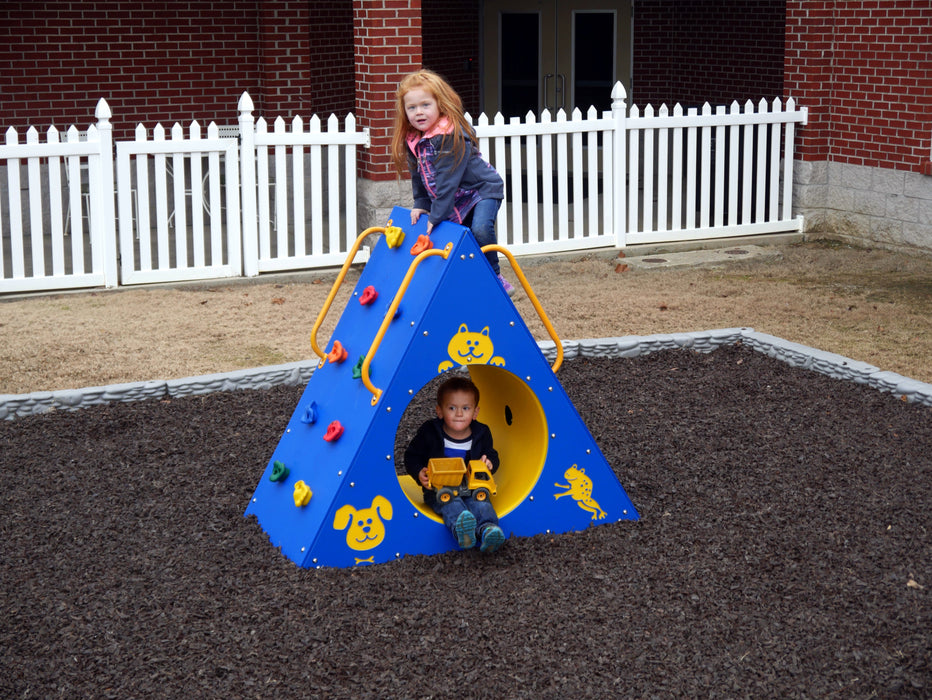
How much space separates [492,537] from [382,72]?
257 inches

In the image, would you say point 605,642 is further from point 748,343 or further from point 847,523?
point 748,343

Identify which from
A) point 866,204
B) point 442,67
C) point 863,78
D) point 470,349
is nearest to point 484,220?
point 470,349

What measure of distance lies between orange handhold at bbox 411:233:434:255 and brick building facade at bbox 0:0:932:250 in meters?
5.61

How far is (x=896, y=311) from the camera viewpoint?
8.40 m

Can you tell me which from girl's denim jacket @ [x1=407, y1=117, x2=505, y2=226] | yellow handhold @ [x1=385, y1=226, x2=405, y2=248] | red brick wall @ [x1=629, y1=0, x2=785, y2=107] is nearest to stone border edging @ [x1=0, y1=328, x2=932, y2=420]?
girl's denim jacket @ [x1=407, y1=117, x2=505, y2=226]

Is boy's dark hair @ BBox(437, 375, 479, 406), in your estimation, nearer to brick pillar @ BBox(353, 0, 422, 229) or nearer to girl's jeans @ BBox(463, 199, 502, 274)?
girl's jeans @ BBox(463, 199, 502, 274)

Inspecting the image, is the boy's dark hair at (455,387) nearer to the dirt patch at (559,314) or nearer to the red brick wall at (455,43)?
the dirt patch at (559,314)

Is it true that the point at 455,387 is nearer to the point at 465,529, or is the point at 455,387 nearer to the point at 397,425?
the point at 397,425

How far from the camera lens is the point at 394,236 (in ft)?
15.6

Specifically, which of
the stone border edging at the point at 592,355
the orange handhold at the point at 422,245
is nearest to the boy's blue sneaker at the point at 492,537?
the orange handhold at the point at 422,245

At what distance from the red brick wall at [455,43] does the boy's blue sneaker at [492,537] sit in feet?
37.8

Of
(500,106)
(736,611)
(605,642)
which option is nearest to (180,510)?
(605,642)

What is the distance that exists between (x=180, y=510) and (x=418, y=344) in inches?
54.7

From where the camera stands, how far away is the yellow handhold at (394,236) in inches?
187
